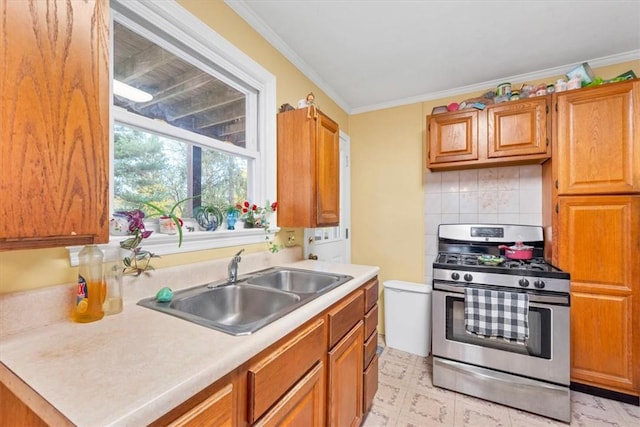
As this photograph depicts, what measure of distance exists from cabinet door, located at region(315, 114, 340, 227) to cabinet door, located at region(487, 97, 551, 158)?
130cm

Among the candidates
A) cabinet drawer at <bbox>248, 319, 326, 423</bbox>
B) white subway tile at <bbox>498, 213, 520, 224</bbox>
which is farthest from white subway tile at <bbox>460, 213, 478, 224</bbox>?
cabinet drawer at <bbox>248, 319, 326, 423</bbox>

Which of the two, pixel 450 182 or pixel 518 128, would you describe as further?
pixel 450 182

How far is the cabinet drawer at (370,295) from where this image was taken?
1.61 metres

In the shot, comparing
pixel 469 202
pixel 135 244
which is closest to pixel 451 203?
pixel 469 202

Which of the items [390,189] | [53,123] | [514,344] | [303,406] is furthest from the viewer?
[390,189]

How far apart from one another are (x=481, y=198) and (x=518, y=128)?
2.20ft

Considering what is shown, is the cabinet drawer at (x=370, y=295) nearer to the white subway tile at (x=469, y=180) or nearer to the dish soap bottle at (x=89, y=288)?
the dish soap bottle at (x=89, y=288)

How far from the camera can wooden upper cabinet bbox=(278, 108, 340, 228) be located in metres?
1.78

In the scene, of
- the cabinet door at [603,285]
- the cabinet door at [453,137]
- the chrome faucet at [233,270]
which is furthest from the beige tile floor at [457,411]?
the cabinet door at [453,137]

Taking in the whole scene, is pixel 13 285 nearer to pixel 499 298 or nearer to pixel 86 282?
pixel 86 282

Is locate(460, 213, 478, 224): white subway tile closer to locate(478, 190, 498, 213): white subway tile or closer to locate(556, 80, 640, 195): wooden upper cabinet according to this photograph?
locate(478, 190, 498, 213): white subway tile

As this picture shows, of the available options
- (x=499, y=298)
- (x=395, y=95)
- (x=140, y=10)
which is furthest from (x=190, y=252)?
(x=395, y=95)

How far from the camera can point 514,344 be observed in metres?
1.86

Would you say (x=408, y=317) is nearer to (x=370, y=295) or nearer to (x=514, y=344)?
(x=514, y=344)
